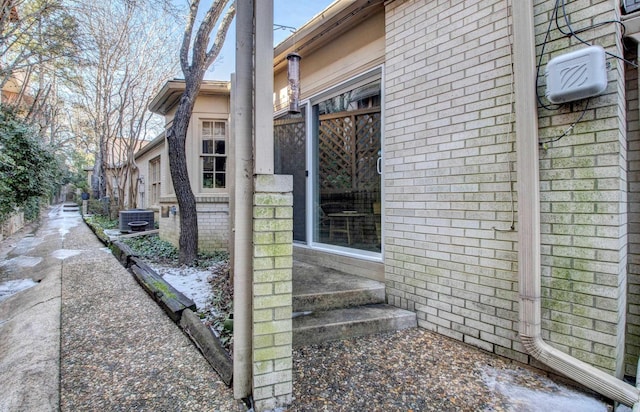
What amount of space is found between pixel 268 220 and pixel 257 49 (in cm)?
103

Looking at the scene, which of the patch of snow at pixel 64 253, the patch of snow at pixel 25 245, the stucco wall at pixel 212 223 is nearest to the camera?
A: the stucco wall at pixel 212 223

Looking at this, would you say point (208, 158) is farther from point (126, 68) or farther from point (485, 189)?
point (126, 68)

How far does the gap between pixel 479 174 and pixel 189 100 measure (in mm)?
5021

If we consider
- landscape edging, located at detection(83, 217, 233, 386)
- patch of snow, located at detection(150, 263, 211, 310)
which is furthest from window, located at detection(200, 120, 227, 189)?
landscape edging, located at detection(83, 217, 233, 386)

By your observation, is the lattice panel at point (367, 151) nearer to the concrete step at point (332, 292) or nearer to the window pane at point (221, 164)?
the concrete step at point (332, 292)

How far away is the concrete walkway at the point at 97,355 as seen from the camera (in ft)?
6.74

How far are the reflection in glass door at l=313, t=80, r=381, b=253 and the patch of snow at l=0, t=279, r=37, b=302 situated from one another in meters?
4.55

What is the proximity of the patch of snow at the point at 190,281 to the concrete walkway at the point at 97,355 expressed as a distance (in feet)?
1.34

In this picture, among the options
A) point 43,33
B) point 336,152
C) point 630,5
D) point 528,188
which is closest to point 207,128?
point 43,33

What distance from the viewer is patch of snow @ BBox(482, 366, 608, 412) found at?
6.46 feet

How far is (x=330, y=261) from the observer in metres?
4.31

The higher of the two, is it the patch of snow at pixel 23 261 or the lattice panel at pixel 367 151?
the lattice panel at pixel 367 151

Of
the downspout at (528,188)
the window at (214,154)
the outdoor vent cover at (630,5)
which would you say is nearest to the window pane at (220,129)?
the window at (214,154)

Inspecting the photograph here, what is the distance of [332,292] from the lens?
3.21 metres
